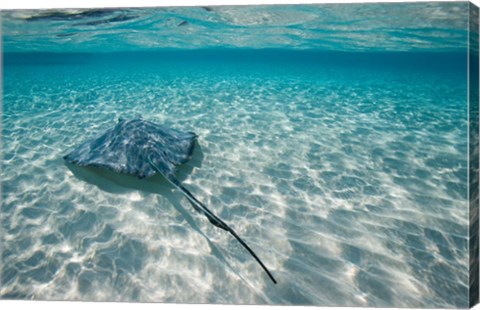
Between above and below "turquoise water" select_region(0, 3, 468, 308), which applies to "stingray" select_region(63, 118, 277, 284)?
above

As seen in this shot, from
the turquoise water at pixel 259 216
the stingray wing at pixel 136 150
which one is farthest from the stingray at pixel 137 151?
the turquoise water at pixel 259 216

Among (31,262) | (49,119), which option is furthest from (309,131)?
(49,119)

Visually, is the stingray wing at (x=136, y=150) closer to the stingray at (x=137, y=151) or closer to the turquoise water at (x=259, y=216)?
the stingray at (x=137, y=151)

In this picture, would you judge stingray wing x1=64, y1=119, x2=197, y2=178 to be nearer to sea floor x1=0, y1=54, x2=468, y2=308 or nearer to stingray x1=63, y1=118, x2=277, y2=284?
stingray x1=63, y1=118, x2=277, y2=284

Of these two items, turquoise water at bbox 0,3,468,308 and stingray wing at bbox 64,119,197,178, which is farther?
stingray wing at bbox 64,119,197,178

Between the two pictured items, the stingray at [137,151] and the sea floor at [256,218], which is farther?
the stingray at [137,151]

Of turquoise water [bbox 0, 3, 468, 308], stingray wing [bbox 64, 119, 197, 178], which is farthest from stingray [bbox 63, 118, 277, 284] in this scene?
turquoise water [bbox 0, 3, 468, 308]

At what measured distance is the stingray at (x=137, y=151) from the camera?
508cm

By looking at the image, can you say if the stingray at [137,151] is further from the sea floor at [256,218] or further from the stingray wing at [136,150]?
the sea floor at [256,218]

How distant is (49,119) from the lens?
29.4ft

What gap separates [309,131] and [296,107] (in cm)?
255

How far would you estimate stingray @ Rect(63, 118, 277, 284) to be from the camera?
200 inches

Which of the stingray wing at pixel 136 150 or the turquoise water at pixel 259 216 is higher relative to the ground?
the stingray wing at pixel 136 150

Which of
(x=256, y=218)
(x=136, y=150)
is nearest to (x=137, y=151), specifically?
(x=136, y=150)
